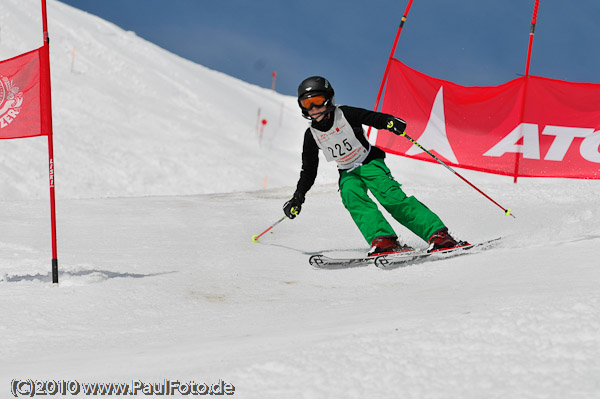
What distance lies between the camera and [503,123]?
7.83 meters

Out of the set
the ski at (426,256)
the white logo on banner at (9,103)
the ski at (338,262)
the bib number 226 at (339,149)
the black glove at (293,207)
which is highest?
the white logo on banner at (9,103)

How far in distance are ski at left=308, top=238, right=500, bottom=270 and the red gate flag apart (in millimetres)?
3376

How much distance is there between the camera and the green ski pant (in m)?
4.71

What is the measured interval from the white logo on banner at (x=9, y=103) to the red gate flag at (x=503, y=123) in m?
4.99

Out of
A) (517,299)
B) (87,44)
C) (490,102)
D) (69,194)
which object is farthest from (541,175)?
(87,44)

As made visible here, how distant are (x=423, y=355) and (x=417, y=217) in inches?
119

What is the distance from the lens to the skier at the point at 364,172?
4.68 m

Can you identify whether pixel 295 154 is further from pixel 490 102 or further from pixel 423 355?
pixel 423 355

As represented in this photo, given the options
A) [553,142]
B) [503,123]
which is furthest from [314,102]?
[553,142]

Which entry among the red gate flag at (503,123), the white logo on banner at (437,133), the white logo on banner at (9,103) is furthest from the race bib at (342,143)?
the white logo on banner at (437,133)

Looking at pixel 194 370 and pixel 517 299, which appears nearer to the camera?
pixel 194 370

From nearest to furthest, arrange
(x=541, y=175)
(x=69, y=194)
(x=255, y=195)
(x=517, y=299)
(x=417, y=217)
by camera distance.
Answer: (x=517, y=299) < (x=417, y=217) < (x=541, y=175) < (x=255, y=195) < (x=69, y=194)

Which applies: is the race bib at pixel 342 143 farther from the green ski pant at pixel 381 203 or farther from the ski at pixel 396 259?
the ski at pixel 396 259

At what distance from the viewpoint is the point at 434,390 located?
1.61 metres
